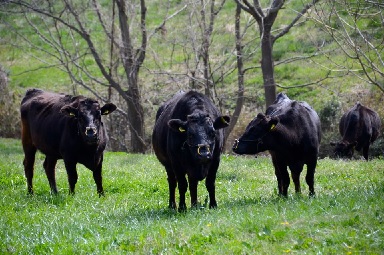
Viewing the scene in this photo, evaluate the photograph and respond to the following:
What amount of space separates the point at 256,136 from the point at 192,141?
1965mm

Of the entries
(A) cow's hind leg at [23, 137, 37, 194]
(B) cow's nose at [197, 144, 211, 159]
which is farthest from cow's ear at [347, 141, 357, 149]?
(B) cow's nose at [197, 144, 211, 159]

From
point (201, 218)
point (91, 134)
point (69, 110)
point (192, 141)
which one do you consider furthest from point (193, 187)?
point (69, 110)

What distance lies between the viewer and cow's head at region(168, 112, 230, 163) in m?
10.9

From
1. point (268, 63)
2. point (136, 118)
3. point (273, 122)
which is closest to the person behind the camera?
point (273, 122)

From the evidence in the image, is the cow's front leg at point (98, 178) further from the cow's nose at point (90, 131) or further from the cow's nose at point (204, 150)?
the cow's nose at point (204, 150)

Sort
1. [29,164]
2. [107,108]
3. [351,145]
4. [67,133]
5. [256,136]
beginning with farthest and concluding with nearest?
[351,145]
[29,164]
[107,108]
[67,133]
[256,136]

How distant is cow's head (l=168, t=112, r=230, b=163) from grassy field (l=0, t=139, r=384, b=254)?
36.3 inches

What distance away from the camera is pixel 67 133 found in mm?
14430

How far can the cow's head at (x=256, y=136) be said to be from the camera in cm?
1261

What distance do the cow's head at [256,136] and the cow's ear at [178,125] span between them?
1727 millimetres

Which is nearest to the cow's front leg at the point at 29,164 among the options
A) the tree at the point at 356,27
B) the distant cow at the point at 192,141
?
the distant cow at the point at 192,141

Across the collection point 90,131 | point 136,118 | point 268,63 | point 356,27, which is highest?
point 356,27

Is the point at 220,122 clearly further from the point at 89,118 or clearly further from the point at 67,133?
the point at 67,133

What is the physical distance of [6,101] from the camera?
3362cm
